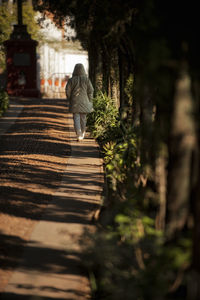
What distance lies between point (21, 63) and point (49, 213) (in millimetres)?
23582

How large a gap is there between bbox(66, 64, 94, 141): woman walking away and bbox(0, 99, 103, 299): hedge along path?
608mm

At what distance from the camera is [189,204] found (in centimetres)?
336

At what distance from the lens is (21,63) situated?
2830 centimetres

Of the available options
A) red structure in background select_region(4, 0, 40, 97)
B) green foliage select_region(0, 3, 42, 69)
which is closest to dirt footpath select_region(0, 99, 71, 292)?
red structure in background select_region(4, 0, 40, 97)

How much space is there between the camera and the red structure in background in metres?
27.9

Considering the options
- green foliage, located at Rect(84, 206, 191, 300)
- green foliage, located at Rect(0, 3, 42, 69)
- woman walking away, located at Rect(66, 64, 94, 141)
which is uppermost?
green foliage, located at Rect(0, 3, 42, 69)

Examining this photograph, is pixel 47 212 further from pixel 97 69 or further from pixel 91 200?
pixel 97 69

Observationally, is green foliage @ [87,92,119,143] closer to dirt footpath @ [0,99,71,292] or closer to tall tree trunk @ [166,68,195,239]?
dirt footpath @ [0,99,71,292]

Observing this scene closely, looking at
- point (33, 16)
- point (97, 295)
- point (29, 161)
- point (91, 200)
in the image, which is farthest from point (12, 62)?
point (97, 295)

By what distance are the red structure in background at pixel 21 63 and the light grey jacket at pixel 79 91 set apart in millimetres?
16930

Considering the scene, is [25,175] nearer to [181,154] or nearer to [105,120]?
[105,120]

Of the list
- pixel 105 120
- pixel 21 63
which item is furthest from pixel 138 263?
pixel 21 63

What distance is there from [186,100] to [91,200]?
3384mm

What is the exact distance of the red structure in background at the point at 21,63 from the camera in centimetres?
2794
